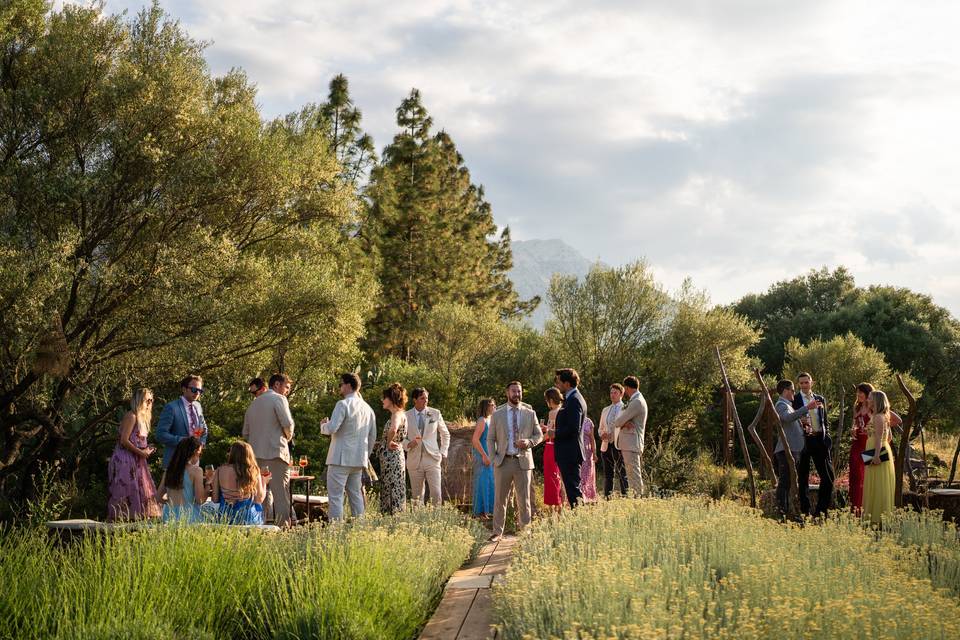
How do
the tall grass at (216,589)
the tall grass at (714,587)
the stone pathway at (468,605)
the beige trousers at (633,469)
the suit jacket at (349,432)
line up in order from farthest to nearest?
the beige trousers at (633,469)
the suit jacket at (349,432)
the stone pathway at (468,605)
the tall grass at (216,589)
the tall grass at (714,587)

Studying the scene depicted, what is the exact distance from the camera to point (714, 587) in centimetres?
546

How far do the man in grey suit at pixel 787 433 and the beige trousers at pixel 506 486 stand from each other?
125 inches

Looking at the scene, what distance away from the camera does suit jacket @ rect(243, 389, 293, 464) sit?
30.7 feet

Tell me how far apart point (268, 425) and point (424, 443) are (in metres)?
2.12

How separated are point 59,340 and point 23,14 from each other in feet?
19.7

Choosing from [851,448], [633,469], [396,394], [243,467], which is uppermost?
[396,394]

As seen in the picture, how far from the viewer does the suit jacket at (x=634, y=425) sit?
37.2 feet

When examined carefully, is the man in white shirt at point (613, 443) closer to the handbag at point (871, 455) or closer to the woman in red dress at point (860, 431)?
the woman in red dress at point (860, 431)

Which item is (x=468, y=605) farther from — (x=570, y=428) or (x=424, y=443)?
(x=424, y=443)

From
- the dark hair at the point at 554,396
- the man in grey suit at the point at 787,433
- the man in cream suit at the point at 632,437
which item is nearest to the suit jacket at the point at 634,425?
the man in cream suit at the point at 632,437

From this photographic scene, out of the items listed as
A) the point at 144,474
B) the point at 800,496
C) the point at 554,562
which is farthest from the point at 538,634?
the point at 800,496

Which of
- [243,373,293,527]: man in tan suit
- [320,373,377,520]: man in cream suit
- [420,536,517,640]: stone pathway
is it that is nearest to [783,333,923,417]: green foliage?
[320,373,377,520]: man in cream suit

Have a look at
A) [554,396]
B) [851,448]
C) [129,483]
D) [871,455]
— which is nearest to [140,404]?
[129,483]

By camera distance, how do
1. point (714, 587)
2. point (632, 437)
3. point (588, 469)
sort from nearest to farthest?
point (714, 587)
point (632, 437)
point (588, 469)
